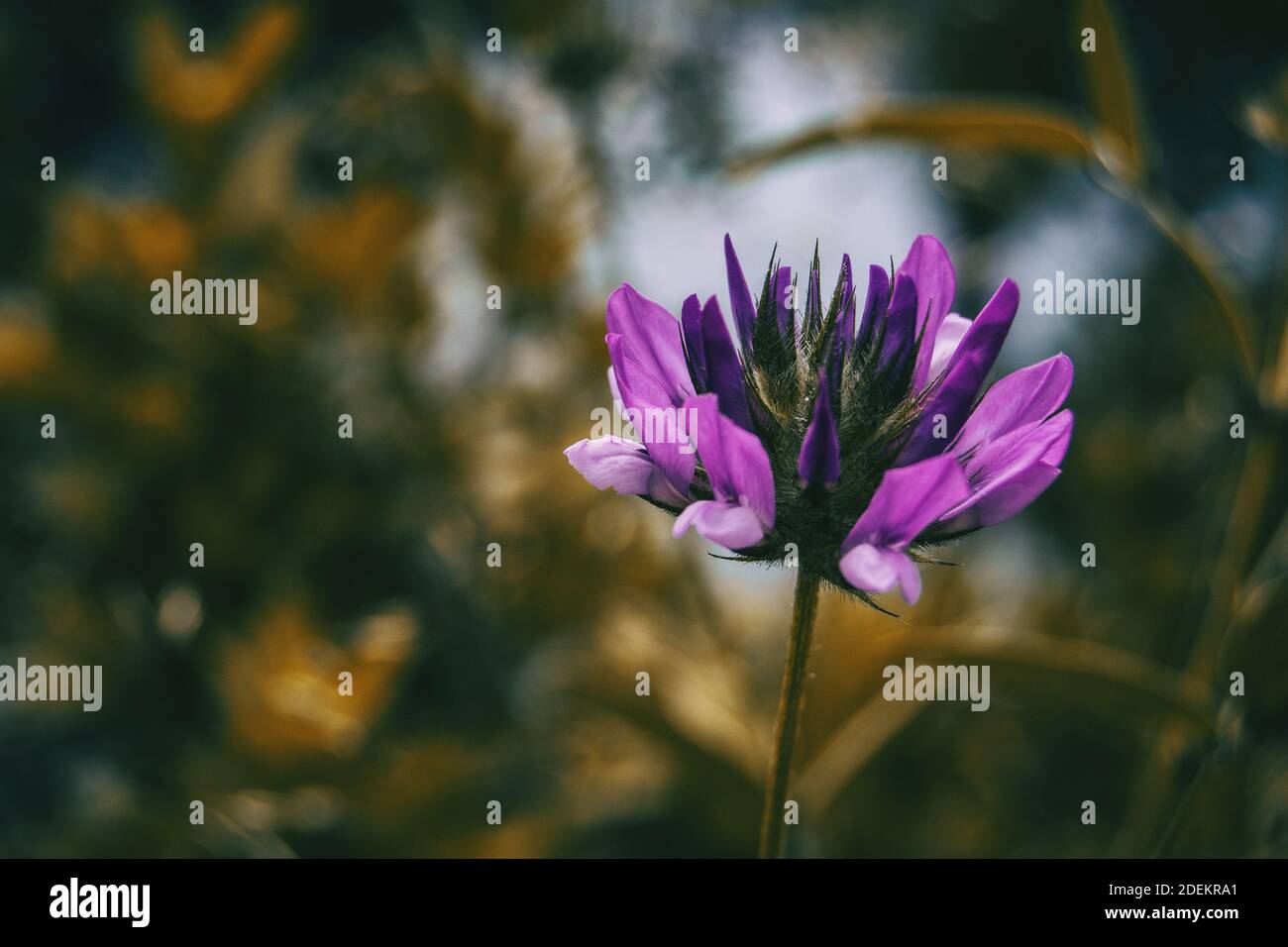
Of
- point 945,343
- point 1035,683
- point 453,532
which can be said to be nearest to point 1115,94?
point 945,343

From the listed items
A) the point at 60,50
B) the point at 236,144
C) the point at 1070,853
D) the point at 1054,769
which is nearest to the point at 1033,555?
the point at 1054,769

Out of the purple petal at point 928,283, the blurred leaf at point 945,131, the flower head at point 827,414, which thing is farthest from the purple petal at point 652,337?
the blurred leaf at point 945,131

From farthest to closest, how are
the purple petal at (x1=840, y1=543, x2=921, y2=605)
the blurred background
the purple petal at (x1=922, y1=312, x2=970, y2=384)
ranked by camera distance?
the blurred background, the purple petal at (x1=922, y1=312, x2=970, y2=384), the purple petal at (x1=840, y1=543, x2=921, y2=605)

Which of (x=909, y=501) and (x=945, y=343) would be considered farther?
(x=945, y=343)

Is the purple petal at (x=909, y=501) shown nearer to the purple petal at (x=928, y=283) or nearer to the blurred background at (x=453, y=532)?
the purple petal at (x=928, y=283)

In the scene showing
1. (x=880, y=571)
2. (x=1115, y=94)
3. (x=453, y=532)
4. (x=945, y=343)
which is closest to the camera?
(x=880, y=571)

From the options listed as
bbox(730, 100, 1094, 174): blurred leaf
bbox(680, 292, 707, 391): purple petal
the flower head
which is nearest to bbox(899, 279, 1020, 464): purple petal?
the flower head

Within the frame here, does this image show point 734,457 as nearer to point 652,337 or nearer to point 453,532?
point 652,337

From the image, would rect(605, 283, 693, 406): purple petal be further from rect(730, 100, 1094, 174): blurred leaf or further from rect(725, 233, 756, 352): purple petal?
rect(730, 100, 1094, 174): blurred leaf

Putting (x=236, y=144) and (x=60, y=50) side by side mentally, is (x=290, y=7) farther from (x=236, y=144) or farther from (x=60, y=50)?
(x=60, y=50)
